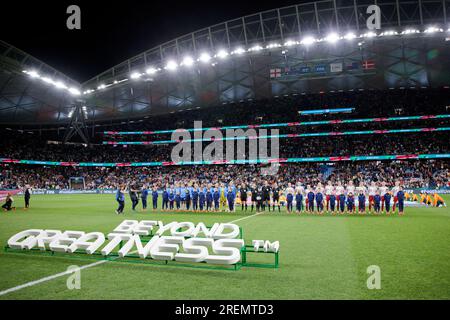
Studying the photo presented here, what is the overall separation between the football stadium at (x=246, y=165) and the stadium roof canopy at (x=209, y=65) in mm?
221

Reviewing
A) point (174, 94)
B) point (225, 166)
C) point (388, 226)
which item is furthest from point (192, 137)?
point (388, 226)

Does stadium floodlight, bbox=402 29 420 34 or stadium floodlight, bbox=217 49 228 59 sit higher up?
stadium floodlight, bbox=402 29 420 34

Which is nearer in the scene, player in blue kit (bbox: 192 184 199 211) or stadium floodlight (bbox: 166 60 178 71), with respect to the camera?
player in blue kit (bbox: 192 184 199 211)

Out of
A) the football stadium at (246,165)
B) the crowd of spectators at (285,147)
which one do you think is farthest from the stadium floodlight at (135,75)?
the crowd of spectators at (285,147)

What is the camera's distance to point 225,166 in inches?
1953

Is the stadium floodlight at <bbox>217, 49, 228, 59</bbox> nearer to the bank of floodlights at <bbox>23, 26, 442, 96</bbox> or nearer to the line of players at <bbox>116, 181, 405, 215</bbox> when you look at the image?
the bank of floodlights at <bbox>23, 26, 442, 96</bbox>

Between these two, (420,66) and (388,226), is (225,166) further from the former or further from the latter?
(388,226)

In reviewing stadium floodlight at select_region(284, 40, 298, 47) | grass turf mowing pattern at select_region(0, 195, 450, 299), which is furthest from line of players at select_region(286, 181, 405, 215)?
stadium floodlight at select_region(284, 40, 298, 47)

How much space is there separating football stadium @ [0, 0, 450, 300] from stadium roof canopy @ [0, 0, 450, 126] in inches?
8.7

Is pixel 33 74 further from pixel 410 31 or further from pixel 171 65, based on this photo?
pixel 410 31

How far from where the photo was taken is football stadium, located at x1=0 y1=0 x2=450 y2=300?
673cm

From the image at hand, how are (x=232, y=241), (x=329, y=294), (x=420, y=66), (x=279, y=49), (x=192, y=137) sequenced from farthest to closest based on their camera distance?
(x=192, y=137), (x=420, y=66), (x=279, y=49), (x=232, y=241), (x=329, y=294)

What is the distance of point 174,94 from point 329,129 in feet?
73.4

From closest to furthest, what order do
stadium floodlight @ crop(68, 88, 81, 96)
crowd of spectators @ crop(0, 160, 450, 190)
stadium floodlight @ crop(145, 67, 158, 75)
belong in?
stadium floodlight @ crop(145, 67, 158, 75) < stadium floodlight @ crop(68, 88, 81, 96) < crowd of spectators @ crop(0, 160, 450, 190)
